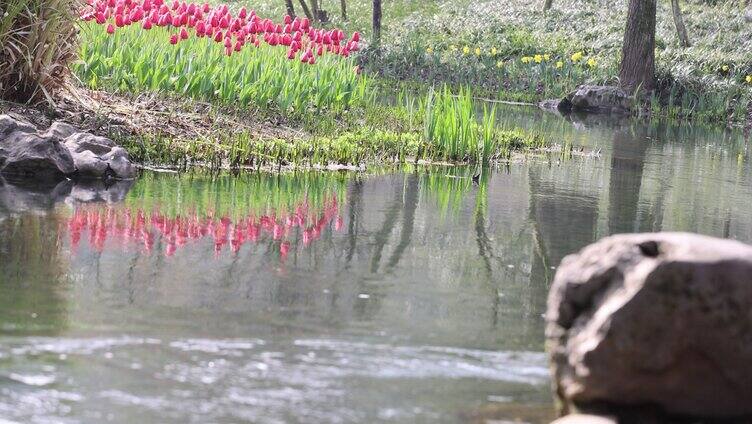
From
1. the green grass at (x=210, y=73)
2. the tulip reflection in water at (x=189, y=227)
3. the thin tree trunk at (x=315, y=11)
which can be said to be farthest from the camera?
the thin tree trunk at (x=315, y=11)

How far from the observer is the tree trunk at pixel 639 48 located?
25172mm

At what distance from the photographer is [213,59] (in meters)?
14.0

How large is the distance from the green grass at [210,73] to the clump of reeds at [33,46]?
2.21 ft

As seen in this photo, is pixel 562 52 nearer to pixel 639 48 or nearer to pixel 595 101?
pixel 639 48

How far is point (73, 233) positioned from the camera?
7.64m

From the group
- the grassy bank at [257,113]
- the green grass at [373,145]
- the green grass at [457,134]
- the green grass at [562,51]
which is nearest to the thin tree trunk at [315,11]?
the green grass at [562,51]

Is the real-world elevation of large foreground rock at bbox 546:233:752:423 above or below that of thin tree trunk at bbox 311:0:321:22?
below

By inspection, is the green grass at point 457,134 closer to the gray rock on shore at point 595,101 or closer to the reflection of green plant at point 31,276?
the reflection of green plant at point 31,276

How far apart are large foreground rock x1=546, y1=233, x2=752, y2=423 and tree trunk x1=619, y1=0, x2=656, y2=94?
853 inches

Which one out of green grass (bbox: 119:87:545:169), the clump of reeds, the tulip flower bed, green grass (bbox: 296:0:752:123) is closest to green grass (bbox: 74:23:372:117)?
the tulip flower bed

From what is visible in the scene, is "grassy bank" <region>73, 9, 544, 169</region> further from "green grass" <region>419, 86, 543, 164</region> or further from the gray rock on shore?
the gray rock on shore

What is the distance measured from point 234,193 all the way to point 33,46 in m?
2.82

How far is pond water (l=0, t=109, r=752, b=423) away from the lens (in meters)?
4.56

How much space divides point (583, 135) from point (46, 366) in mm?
14788
